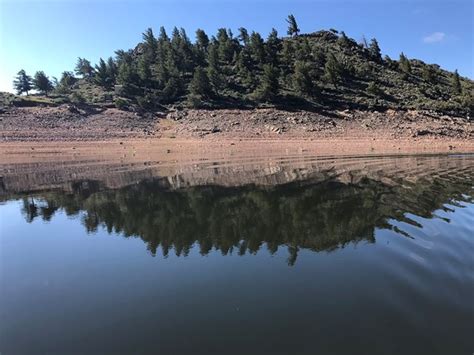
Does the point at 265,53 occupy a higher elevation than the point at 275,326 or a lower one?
higher

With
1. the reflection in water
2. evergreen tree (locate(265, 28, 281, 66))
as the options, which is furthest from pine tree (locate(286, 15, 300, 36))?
the reflection in water

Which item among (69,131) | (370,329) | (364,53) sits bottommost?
(370,329)

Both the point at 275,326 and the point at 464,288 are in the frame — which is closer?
the point at 275,326

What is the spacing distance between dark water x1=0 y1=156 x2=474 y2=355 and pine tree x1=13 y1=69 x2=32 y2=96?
79.9 m

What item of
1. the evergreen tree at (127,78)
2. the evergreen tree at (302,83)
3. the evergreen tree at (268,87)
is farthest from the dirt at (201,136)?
the evergreen tree at (127,78)

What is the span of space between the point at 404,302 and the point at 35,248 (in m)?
12.0

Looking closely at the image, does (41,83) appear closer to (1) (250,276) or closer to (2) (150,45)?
(2) (150,45)

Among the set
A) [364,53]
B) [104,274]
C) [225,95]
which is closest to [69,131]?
[225,95]

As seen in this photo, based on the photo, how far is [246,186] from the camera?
24906mm

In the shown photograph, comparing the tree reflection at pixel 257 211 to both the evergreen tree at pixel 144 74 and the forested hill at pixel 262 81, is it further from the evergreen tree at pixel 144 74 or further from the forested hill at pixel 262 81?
the evergreen tree at pixel 144 74

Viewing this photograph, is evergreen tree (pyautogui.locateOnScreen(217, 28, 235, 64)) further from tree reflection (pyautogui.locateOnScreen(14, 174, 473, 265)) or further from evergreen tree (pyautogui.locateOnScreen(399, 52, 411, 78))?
tree reflection (pyautogui.locateOnScreen(14, 174, 473, 265))

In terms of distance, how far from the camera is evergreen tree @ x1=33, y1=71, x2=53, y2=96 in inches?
3524

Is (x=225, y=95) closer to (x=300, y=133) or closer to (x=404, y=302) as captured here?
(x=300, y=133)

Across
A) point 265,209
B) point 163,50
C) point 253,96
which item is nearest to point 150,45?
point 163,50
